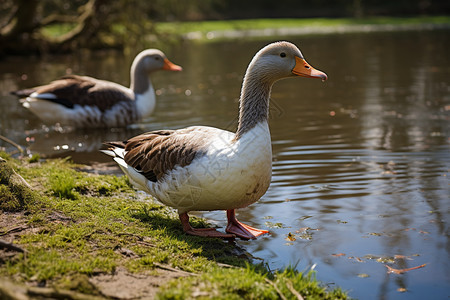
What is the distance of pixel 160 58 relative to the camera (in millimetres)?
11211

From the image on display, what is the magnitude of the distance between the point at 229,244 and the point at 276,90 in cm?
1026

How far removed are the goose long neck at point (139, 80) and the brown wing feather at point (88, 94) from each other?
0.22 meters

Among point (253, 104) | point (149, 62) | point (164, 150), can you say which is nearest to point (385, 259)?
point (253, 104)

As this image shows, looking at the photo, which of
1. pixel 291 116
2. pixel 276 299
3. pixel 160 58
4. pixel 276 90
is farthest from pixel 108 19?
pixel 276 299

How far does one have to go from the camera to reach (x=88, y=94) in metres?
10.6

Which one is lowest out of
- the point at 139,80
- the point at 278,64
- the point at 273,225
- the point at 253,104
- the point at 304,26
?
the point at 273,225

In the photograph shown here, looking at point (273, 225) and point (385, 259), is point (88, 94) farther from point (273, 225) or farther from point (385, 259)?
point (385, 259)

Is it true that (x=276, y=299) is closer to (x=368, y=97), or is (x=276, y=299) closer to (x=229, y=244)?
(x=229, y=244)

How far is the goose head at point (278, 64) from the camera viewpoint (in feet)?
16.8

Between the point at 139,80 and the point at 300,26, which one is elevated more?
the point at 300,26

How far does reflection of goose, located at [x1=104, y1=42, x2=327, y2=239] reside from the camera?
184 inches

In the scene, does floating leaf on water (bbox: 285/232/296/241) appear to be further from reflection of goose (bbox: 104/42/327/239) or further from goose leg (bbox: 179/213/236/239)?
goose leg (bbox: 179/213/236/239)

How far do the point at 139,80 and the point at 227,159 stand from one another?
6.72m

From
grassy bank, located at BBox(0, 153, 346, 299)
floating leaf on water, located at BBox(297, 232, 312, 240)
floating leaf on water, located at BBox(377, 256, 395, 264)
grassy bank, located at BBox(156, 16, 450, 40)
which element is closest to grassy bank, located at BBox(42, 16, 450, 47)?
grassy bank, located at BBox(156, 16, 450, 40)
